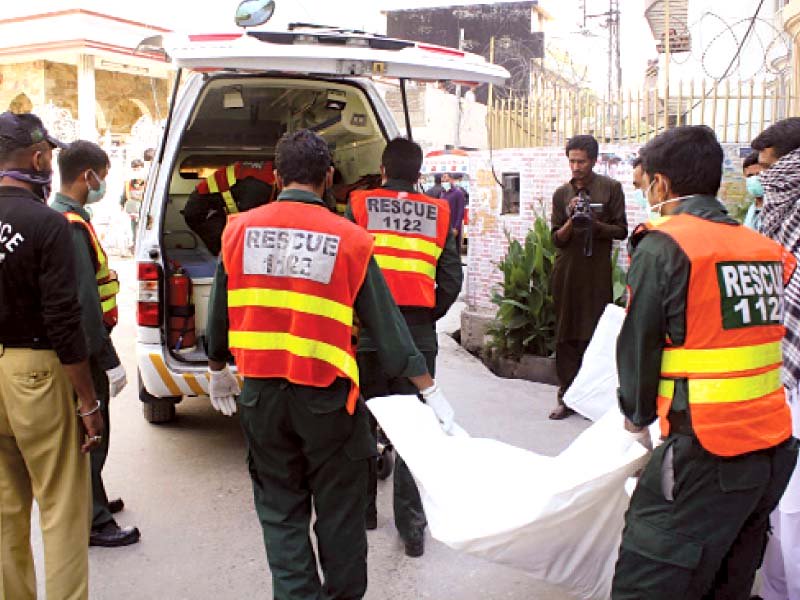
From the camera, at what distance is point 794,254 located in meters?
3.09

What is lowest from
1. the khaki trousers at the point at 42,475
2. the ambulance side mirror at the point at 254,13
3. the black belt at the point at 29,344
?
the khaki trousers at the point at 42,475

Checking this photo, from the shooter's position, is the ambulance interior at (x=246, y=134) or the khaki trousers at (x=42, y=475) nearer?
the khaki trousers at (x=42, y=475)

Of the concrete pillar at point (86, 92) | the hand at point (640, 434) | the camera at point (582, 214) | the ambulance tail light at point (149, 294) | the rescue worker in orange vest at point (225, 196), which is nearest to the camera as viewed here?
the hand at point (640, 434)

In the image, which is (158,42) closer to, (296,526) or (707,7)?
(296,526)

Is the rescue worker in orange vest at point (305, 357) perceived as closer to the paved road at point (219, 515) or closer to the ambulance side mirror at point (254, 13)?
the paved road at point (219, 515)

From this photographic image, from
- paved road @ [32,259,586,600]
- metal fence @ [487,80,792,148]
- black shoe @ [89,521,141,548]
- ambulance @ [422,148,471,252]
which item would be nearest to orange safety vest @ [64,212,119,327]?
black shoe @ [89,521,141,548]

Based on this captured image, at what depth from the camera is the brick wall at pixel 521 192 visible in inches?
272

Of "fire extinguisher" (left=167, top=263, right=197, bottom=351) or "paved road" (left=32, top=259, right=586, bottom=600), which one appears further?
"fire extinguisher" (left=167, top=263, right=197, bottom=351)

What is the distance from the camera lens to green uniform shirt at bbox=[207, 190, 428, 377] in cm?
279

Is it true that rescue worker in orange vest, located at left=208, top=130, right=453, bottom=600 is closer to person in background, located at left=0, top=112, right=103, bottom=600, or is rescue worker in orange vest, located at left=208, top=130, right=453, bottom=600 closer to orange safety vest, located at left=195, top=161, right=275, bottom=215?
person in background, located at left=0, top=112, right=103, bottom=600

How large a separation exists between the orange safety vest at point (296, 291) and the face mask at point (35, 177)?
717mm

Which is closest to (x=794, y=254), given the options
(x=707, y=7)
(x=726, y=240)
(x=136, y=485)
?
(x=726, y=240)

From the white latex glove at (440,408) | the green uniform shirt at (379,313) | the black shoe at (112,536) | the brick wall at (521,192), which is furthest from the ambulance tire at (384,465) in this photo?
the brick wall at (521,192)

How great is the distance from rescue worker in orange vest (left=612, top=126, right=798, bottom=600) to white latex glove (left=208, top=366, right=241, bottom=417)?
1.56m
